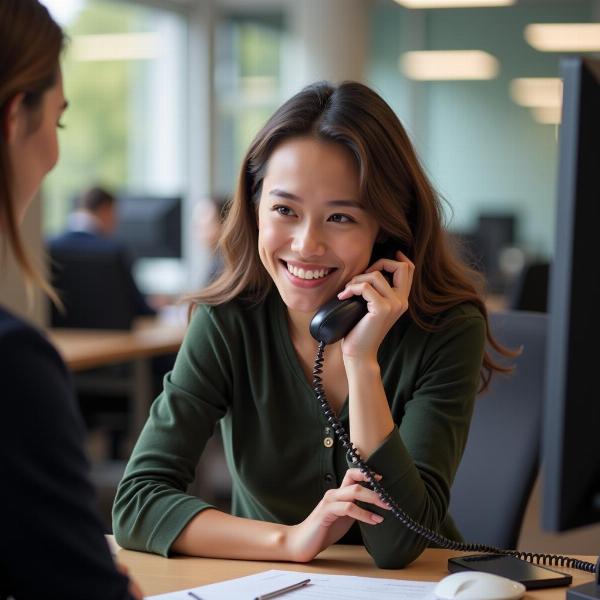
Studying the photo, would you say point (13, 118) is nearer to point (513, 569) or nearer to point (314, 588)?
point (314, 588)

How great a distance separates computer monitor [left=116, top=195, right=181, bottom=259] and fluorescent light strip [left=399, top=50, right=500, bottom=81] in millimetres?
4056

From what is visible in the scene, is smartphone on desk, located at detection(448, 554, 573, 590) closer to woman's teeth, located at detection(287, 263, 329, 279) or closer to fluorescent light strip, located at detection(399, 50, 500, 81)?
woman's teeth, located at detection(287, 263, 329, 279)

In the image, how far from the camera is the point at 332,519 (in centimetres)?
142

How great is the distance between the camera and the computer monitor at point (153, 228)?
535cm

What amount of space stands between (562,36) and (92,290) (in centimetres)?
524

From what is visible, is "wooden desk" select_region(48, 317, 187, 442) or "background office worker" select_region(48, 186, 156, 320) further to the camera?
"background office worker" select_region(48, 186, 156, 320)

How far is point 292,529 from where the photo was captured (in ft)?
4.75

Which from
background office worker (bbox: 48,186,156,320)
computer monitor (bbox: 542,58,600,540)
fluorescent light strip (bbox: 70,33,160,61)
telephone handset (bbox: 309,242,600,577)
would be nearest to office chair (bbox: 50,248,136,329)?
background office worker (bbox: 48,186,156,320)

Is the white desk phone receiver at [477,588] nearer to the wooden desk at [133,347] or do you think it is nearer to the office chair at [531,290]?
the wooden desk at [133,347]

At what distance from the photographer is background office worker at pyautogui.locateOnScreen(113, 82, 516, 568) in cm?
157

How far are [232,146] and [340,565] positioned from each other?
714cm

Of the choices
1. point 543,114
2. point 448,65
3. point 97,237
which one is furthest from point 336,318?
point 448,65

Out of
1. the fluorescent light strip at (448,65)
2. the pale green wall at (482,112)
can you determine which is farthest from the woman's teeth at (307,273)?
the fluorescent light strip at (448,65)

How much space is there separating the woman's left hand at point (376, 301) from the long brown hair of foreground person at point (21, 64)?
683mm
